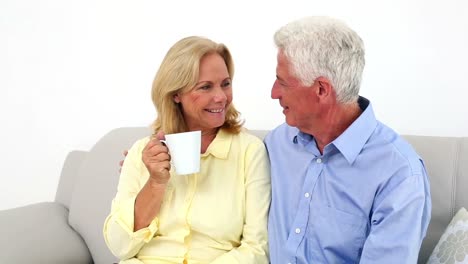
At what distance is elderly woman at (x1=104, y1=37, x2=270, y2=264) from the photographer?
1383mm

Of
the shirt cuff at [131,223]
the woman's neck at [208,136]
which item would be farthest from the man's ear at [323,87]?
the shirt cuff at [131,223]

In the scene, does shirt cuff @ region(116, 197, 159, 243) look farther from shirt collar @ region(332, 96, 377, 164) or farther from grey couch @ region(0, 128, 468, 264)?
shirt collar @ region(332, 96, 377, 164)

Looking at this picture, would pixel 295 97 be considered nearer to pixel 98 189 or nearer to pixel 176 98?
pixel 176 98

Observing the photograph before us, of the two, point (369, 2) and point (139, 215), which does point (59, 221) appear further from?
point (369, 2)

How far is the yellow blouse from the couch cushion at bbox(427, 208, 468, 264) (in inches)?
17.1

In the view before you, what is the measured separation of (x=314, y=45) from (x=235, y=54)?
0.80 m

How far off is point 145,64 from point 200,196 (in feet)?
2.99

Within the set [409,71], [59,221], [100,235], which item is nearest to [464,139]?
[409,71]

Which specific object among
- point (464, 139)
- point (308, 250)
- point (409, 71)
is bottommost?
point (308, 250)

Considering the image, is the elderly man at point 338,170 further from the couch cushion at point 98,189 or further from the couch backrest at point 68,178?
the couch backrest at point 68,178

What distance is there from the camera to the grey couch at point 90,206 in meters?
1.43

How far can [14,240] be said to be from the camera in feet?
5.38

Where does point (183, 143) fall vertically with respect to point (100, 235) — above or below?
above

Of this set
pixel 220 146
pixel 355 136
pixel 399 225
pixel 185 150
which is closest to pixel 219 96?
pixel 220 146
